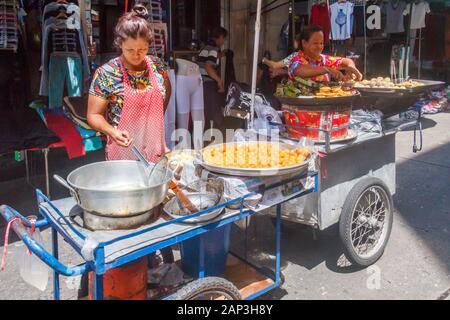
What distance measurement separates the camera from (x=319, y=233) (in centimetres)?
426

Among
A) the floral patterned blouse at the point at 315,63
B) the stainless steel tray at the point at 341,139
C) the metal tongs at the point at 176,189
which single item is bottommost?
the metal tongs at the point at 176,189

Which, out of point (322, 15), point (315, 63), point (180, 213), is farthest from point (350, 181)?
point (322, 15)

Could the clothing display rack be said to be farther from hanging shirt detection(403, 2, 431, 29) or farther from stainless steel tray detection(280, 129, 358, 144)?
hanging shirt detection(403, 2, 431, 29)

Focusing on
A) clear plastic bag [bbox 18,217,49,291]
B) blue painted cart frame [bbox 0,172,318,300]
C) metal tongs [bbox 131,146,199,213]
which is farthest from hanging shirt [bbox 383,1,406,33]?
clear plastic bag [bbox 18,217,49,291]

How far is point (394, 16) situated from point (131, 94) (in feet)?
26.6

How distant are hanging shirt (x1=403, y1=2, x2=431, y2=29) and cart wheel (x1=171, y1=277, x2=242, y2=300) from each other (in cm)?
872

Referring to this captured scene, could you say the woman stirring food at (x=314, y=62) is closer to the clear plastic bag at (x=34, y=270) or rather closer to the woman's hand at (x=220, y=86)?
the clear plastic bag at (x=34, y=270)

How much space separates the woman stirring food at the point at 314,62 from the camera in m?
3.39

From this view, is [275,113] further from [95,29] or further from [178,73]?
[95,29]

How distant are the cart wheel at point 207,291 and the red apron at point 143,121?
101 cm

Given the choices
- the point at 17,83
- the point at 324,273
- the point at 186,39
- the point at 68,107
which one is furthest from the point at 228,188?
the point at 186,39

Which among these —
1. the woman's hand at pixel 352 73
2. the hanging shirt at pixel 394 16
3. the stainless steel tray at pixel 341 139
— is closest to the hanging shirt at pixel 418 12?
the hanging shirt at pixel 394 16

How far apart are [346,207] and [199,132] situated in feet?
8.71

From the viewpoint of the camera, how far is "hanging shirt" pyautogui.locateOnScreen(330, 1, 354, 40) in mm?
7898
